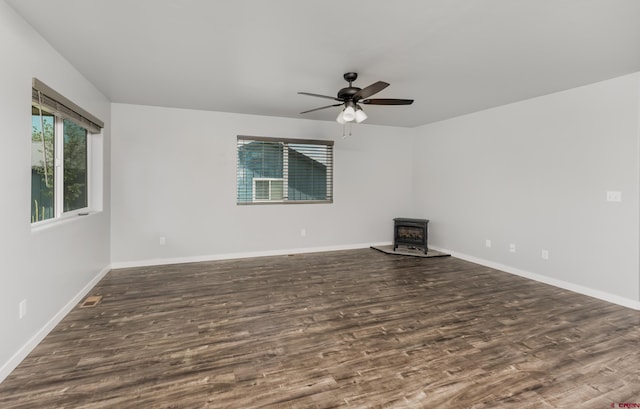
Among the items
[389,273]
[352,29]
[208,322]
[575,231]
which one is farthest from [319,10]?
[575,231]

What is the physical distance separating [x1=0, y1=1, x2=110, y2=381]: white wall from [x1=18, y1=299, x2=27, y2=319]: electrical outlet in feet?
0.12

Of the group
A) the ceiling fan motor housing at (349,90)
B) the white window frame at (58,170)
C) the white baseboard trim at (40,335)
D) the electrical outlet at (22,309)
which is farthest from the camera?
the ceiling fan motor housing at (349,90)

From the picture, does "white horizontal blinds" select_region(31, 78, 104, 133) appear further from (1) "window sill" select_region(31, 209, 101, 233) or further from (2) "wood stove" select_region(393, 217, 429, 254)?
(2) "wood stove" select_region(393, 217, 429, 254)

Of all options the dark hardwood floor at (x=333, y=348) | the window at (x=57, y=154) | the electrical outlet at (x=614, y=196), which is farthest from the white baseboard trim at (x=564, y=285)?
the window at (x=57, y=154)

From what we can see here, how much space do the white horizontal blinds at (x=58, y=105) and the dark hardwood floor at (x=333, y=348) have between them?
1.89m

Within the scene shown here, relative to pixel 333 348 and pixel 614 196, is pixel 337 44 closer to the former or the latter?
pixel 333 348

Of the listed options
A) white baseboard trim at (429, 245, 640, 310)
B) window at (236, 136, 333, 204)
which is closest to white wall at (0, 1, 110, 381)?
window at (236, 136, 333, 204)

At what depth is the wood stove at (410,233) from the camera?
5613 mm

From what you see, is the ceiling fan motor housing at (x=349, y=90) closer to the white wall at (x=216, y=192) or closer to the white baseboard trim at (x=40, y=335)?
the white wall at (x=216, y=192)

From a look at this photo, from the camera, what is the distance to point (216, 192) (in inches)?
199

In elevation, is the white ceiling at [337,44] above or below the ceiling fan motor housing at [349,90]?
above

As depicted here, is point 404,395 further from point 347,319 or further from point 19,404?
point 19,404

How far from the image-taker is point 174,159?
480cm

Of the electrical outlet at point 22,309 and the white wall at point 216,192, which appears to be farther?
the white wall at point 216,192
